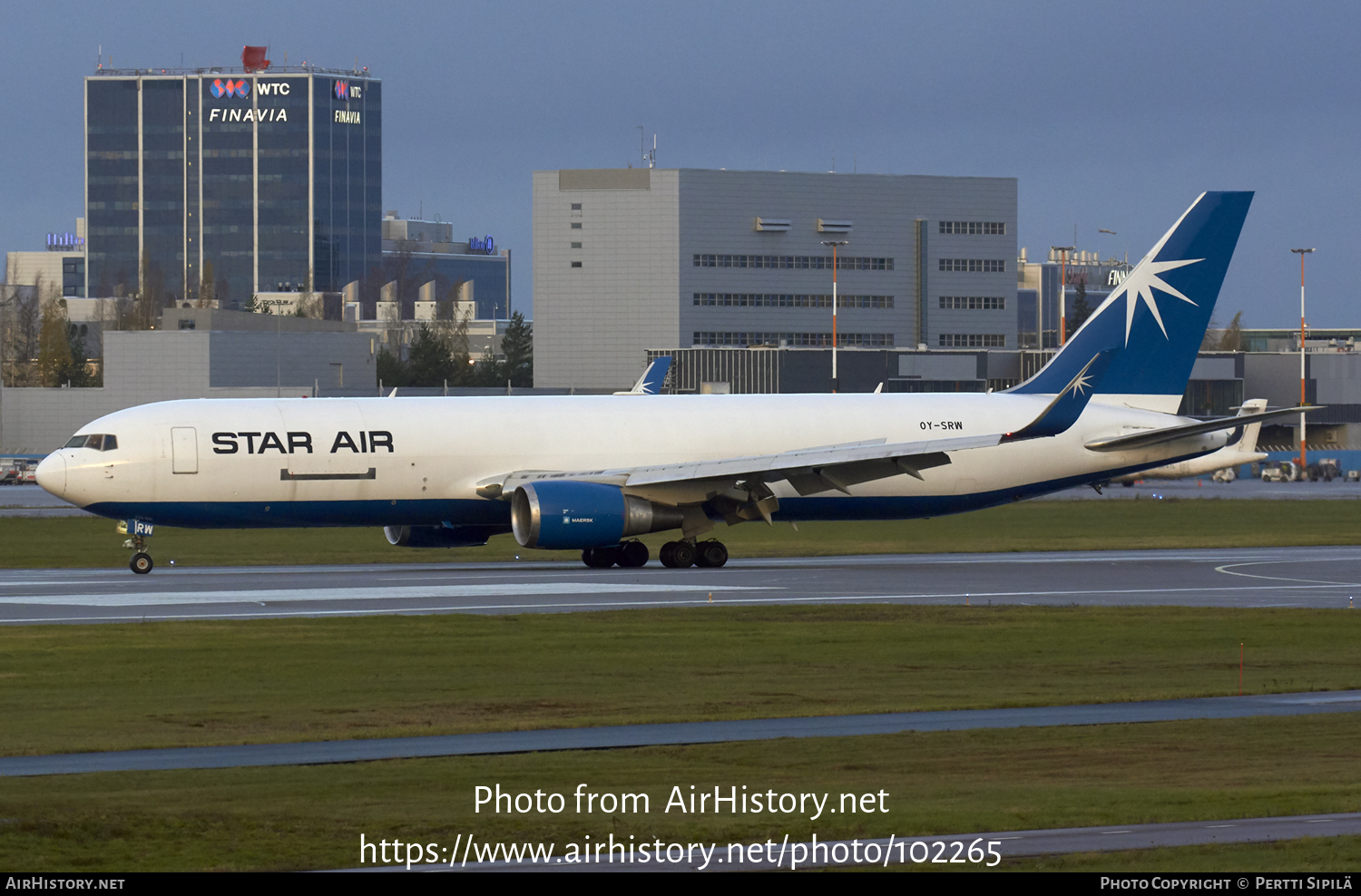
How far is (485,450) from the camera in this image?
4134 cm

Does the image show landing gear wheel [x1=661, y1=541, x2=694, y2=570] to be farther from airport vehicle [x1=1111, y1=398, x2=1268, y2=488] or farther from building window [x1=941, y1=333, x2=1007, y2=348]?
building window [x1=941, y1=333, x2=1007, y2=348]

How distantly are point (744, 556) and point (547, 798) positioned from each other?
31.7 m

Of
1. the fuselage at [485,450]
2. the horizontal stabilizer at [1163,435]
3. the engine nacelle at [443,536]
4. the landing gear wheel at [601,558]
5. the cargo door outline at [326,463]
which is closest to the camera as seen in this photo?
the fuselage at [485,450]

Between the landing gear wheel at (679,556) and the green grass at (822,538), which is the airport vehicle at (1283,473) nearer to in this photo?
the green grass at (822,538)

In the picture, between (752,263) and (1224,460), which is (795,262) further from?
(1224,460)

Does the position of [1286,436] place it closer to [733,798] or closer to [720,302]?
[720,302]

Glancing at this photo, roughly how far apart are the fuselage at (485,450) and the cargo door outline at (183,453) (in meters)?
0.03

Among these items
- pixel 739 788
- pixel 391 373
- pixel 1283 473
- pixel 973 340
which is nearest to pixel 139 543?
pixel 739 788

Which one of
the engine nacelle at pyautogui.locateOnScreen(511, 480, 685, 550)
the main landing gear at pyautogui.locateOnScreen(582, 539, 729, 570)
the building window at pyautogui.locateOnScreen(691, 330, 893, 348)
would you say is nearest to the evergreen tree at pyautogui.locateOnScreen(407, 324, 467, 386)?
the building window at pyautogui.locateOnScreen(691, 330, 893, 348)

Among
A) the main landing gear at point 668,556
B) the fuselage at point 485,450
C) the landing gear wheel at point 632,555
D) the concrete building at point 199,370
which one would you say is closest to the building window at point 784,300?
the concrete building at point 199,370

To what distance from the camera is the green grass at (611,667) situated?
63.5 feet

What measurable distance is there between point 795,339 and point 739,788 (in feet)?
451

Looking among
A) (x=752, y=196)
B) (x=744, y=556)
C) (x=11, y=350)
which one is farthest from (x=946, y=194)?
(x=744, y=556)

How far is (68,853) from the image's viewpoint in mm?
12258
